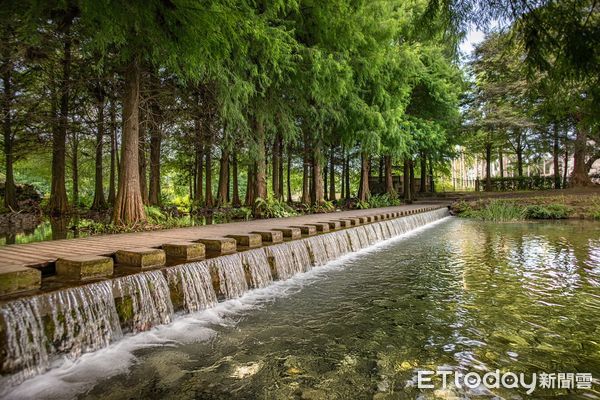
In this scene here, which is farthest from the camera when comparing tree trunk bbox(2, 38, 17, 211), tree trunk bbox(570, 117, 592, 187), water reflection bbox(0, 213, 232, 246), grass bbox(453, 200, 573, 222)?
tree trunk bbox(570, 117, 592, 187)

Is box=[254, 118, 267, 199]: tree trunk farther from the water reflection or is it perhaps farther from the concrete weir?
the concrete weir

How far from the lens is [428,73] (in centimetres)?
2273

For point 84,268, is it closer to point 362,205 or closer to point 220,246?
point 220,246

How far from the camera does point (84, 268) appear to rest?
3.60 m

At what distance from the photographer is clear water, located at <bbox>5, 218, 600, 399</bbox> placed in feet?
9.27

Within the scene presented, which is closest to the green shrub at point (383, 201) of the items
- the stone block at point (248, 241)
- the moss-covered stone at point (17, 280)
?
the stone block at point (248, 241)

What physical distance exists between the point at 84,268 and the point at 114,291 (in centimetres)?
39

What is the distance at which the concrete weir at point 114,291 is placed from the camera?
9.51 feet

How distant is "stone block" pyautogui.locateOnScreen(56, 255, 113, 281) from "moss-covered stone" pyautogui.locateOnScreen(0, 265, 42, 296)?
337mm

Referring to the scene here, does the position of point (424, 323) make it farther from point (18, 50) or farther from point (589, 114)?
point (18, 50)

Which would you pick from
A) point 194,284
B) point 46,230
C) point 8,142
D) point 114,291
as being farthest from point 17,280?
point 8,142

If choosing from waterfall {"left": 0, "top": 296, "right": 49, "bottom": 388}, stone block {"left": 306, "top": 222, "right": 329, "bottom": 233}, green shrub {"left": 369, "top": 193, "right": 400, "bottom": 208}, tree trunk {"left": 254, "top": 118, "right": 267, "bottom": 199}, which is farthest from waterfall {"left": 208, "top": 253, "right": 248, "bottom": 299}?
green shrub {"left": 369, "top": 193, "right": 400, "bottom": 208}

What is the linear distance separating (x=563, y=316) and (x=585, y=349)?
1025 mm

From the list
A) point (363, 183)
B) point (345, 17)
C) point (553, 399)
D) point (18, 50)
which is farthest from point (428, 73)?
point (553, 399)
